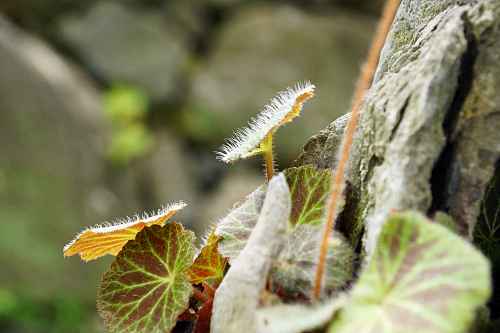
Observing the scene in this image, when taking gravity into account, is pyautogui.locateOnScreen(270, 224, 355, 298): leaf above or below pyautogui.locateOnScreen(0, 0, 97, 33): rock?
below

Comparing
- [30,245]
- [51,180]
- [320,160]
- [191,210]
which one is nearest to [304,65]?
[191,210]

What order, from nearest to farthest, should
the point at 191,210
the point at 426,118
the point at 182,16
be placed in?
1. the point at 426,118
2. the point at 191,210
3. the point at 182,16

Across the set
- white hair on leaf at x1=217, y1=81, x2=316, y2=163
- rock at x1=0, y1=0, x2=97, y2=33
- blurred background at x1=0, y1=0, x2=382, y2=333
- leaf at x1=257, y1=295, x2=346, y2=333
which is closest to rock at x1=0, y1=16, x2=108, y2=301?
blurred background at x1=0, y1=0, x2=382, y2=333

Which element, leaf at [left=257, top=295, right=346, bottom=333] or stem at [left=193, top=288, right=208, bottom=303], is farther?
stem at [left=193, top=288, right=208, bottom=303]

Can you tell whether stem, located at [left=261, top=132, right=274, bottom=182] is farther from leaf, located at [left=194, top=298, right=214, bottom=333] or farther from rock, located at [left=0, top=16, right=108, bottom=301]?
rock, located at [left=0, top=16, right=108, bottom=301]

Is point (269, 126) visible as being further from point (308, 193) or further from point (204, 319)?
point (204, 319)

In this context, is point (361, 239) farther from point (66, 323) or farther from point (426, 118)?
point (66, 323)

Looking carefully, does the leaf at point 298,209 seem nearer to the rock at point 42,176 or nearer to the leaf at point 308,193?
the leaf at point 308,193

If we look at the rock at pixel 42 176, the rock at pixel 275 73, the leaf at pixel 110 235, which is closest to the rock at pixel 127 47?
the rock at pixel 275 73
